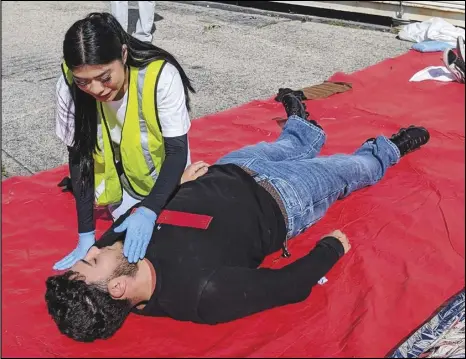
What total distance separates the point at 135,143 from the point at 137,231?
434mm

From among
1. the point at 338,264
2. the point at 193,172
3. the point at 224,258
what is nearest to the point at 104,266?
the point at 224,258

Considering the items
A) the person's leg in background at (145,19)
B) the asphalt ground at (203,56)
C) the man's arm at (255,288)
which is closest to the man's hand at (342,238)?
the man's arm at (255,288)

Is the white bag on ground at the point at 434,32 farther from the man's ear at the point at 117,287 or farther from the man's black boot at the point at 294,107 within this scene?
the man's ear at the point at 117,287

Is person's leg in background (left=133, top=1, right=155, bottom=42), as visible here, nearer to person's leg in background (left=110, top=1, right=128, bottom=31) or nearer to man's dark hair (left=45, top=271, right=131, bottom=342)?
person's leg in background (left=110, top=1, right=128, bottom=31)

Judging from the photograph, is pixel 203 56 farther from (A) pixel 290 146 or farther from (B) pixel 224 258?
(B) pixel 224 258

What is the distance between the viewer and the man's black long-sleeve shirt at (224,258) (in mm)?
1632

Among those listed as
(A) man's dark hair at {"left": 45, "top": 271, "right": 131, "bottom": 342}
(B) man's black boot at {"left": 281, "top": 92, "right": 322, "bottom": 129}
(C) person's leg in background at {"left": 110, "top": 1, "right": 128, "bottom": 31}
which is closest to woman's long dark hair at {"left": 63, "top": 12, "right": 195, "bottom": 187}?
(A) man's dark hair at {"left": 45, "top": 271, "right": 131, "bottom": 342}

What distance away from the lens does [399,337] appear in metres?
1.71

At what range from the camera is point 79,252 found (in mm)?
2020

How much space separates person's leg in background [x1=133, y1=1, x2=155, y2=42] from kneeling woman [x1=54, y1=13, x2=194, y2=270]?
353cm

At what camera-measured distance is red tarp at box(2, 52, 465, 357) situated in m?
1.71

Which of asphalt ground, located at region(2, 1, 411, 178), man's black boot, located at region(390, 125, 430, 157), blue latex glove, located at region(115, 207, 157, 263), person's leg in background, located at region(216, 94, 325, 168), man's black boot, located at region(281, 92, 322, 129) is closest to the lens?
blue latex glove, located at region(115, 207, 157, 263)

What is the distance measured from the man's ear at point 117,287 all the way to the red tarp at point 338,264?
0.22 meters

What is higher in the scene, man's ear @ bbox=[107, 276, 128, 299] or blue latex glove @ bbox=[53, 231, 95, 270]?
man's ear @ bbox=[107, 276, 128, 299]
